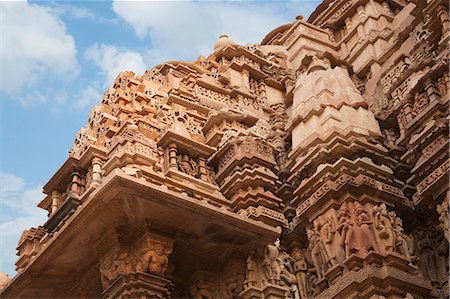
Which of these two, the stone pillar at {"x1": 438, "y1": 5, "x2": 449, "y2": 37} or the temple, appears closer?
the temple

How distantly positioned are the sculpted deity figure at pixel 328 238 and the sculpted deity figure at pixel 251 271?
1.49 metres

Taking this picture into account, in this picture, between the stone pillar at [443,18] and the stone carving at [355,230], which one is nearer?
the stone carving at [355,230]

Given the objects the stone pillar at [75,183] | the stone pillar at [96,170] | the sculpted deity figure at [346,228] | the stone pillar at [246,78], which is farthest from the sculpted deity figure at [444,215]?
the stone pillar at [246,78]

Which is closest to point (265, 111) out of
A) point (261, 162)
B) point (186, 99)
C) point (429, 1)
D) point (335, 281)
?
point (186, 99)

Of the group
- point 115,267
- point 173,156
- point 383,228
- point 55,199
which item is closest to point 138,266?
point 115,267

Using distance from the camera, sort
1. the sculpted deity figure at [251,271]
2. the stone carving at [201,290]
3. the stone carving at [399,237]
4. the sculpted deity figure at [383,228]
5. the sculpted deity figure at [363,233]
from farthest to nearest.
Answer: the stone carving at [201,290]
the sculpted deity figure at [251,271]
the stone carving at [399,237]
the sculpted deity figure at [383,228]
the sculpted deity figure at [363,233]

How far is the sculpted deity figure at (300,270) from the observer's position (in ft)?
41.6

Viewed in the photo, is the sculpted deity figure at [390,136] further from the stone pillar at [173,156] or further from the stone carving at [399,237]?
the stone pillar at [173,156]

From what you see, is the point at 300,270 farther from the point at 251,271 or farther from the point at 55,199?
the point at 55,199

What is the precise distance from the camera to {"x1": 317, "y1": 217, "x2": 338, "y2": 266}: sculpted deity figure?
1153 cm

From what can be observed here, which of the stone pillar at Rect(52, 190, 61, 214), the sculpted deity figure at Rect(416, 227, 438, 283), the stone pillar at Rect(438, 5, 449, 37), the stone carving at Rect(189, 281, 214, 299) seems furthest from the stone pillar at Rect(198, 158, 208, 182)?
the stone pillar at Rect(438, 5, 449, 37)

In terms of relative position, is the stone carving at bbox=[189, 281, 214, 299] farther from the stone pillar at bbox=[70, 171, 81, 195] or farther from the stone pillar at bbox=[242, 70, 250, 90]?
the stone pillar at bbox=[242, 70, 250, 90]

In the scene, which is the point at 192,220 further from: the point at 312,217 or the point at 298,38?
the point at 298,38

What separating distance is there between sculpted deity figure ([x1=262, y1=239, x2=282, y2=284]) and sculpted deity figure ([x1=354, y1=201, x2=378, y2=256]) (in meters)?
2.04
